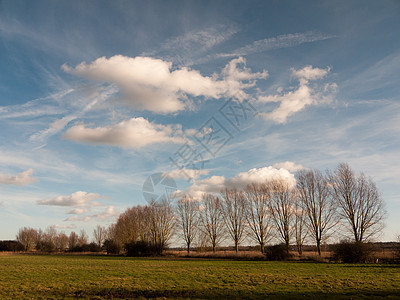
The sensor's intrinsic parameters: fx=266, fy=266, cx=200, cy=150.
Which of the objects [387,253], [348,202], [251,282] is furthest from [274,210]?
[251,282]

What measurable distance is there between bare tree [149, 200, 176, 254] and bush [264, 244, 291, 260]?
26.3 meters

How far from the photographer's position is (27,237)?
357 feet

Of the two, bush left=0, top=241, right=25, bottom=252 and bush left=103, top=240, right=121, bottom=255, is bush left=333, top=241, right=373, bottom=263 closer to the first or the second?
bush left=103, top=240, right=121, bottom=255

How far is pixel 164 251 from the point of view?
5516cm

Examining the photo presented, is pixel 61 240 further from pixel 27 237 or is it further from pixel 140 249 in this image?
pixel 140 249

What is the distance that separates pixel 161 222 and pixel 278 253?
3199cm

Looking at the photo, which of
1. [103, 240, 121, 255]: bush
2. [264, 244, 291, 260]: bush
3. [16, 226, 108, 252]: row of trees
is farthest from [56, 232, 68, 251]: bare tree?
[264, 244, 291, 260]: bush

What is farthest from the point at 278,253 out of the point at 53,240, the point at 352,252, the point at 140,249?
the point at 53,240

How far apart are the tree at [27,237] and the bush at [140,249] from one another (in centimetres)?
7081

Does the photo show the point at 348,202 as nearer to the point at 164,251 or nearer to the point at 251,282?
the point at 251,282

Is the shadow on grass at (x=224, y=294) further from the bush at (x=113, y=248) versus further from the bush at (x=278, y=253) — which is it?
the bush at (x=113, y=248)

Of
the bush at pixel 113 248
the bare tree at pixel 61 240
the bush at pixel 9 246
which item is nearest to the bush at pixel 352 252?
the bush at pixel 113 248

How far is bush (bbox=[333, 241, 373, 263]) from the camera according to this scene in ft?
98.3

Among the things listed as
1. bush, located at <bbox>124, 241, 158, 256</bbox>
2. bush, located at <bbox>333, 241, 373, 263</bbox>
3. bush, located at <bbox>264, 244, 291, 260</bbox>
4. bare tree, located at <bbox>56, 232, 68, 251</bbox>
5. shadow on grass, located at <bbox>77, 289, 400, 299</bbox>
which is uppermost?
shadow on grass, located at <bbox>77, 289, 400, 299</bbox>
